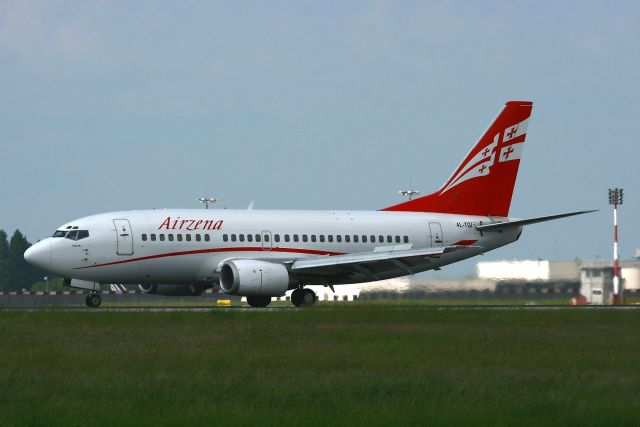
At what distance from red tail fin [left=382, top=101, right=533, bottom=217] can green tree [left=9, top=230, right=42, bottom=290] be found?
302ft

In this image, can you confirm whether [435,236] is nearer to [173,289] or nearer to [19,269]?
[173,289]

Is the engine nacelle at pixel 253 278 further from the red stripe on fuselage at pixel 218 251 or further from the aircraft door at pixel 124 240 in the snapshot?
the aircraft door at pixel 124 240

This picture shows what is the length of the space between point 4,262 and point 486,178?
407 feet

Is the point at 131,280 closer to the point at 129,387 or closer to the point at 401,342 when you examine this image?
the point at 401,342

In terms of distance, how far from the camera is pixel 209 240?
52.6 meters

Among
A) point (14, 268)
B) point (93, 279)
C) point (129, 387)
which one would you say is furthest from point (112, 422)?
point (14, 268)

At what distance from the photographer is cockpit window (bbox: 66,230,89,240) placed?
5103cm

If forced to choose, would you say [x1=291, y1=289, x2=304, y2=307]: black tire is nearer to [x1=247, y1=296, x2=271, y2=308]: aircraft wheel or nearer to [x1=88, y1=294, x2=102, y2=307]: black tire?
[x1=247, y1=296, x2=271, y2=308]: aircraft wheel

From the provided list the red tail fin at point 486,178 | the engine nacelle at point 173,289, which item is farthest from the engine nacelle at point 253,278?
the red tail fin at point 486,178

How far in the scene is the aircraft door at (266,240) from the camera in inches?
2122

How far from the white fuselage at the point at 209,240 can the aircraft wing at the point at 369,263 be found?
850 mm

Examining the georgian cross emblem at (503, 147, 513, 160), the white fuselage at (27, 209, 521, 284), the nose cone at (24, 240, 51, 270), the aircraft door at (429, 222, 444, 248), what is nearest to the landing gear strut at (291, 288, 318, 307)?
the white fuselage at (27, 209, 521, 284)

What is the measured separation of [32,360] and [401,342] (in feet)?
30.0

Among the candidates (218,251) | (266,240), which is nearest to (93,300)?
(218,251)
